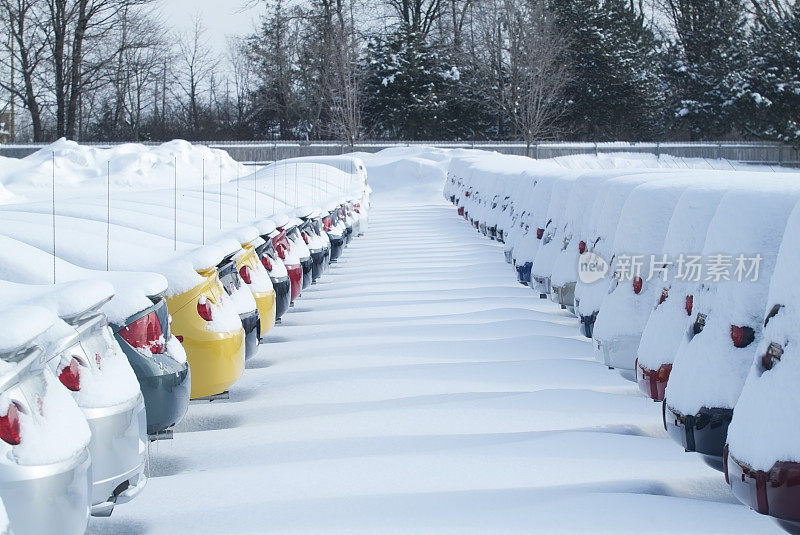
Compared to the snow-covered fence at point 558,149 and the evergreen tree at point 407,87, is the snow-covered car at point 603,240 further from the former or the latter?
the evergreen tree at point 407,87

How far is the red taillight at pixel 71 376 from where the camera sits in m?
3.96

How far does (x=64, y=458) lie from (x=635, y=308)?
14.7 ft

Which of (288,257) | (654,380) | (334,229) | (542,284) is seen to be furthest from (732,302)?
(334,229)

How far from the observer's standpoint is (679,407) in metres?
5.09

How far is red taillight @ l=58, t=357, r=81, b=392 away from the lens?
396 centimetres

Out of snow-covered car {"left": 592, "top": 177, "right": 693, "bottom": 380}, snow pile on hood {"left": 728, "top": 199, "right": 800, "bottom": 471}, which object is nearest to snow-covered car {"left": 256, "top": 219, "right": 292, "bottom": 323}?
snow-covered car {"left": 592, "top": 177, "right": 693, "bottom": 380}

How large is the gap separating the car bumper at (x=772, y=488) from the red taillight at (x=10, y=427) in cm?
270

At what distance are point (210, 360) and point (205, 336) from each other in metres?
0.15

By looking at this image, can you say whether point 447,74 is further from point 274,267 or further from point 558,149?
point 274,267

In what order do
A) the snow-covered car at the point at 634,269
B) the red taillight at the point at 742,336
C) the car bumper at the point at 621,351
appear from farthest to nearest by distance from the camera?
the car bumper at the point at 621,351, the snow-covered car at the point at 634,269, the red taillight at the point at 742,336

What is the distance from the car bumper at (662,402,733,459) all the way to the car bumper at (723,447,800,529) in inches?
28.8

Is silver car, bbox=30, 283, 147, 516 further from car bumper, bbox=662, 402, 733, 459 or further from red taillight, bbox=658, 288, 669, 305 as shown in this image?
red taillight, bbox=658, 288, 669, 305

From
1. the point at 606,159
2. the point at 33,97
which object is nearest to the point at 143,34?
the point at 33,97

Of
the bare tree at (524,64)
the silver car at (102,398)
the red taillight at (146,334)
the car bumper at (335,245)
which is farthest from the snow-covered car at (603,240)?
the bare tree at (524,64)
